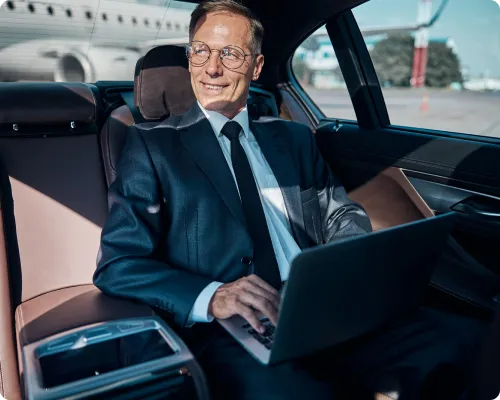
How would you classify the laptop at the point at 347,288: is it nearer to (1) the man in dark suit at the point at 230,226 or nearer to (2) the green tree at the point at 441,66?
(1) the man in dark suit at the point at 230,226

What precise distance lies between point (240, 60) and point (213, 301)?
31.7 inches

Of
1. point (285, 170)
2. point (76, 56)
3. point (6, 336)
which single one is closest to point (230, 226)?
point (285, 170)

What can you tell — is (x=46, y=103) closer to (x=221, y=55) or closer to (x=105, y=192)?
(x=105, y=192)

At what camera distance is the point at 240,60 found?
1651mm

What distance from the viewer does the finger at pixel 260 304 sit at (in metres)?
1.16

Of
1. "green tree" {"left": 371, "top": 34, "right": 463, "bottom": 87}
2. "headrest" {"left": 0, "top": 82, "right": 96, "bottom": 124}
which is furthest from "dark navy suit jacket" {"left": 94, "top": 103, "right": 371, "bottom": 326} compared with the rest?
"green tree" {"left": 371, "top": 34, "right": 463, "bottom": 87}

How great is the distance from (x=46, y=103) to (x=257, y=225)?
819 millimetres

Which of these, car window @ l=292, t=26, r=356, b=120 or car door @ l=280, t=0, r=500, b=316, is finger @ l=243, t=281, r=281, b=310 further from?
car window @ l=292, t=26, r=356, b=120

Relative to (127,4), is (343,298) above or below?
below

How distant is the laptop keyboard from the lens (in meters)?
1.11

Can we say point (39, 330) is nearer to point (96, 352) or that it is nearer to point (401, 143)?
point (96, 352)

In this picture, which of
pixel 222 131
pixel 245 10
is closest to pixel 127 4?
pixel 245 10

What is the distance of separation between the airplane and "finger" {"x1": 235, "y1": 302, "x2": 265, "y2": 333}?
102cm

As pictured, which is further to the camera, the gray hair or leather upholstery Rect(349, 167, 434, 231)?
leather upholstery Rect(349, 167, 434, 231)
